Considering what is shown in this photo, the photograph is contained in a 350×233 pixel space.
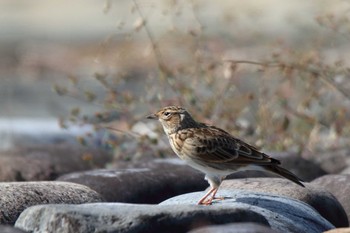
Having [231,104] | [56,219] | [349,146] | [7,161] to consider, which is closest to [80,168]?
[7,161]

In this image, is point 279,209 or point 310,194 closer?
point 279,209

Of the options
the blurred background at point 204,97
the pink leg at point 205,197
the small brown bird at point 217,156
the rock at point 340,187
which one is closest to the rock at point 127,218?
the pink leg at point 205,197

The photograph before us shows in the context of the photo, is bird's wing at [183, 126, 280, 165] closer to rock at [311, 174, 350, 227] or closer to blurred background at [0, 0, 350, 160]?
rock at [311, 174, 350, 227]

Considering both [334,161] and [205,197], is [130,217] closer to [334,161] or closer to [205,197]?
[205,197]

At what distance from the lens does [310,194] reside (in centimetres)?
744

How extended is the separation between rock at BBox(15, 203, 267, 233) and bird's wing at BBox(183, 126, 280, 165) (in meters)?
1.04

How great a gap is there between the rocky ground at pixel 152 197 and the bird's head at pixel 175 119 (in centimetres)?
47

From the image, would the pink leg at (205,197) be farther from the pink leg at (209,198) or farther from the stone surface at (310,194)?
the stone surface at (310,194)

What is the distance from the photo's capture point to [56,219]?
227 inches

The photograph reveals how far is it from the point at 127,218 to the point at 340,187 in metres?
2.88

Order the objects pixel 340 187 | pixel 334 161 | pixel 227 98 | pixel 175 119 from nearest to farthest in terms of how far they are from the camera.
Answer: pixel 175 119, pixel 340 187, pixel 334 161, pixel 227 98

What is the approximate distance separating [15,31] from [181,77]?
46.2 ft

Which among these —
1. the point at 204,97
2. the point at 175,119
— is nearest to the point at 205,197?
the point at 175,119

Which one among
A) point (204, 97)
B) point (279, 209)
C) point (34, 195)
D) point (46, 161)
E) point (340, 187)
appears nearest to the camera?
point (279, 209)
